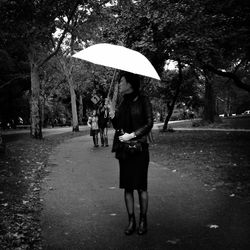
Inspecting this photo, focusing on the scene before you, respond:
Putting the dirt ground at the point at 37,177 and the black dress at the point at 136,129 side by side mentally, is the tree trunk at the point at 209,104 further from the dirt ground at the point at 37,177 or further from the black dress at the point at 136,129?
the black dress at the point at 136,129

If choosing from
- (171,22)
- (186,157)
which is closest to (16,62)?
(171,22)

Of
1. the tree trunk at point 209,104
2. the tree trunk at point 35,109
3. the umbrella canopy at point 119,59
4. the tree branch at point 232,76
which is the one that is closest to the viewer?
the umbrella canopy at point 119,59

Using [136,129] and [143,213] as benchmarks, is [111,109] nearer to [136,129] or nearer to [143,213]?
[136,129]

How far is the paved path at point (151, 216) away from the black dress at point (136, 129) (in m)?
0.72

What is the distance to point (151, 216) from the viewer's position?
18.5ft

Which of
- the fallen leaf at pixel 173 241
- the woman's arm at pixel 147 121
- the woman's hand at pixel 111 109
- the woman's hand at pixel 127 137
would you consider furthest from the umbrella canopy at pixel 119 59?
the fallen leaf at pixel 173 241

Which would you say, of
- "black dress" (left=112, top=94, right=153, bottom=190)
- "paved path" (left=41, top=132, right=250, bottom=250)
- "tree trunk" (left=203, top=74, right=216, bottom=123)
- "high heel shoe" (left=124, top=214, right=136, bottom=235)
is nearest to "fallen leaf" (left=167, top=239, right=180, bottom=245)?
"paved path" (left=41, top=132, right=250, bottom=250)

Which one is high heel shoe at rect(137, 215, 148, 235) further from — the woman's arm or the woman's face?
the woman's face

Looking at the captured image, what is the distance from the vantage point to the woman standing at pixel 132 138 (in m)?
4.78

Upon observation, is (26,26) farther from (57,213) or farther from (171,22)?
(57,213)

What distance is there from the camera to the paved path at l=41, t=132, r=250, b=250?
451 centimetres

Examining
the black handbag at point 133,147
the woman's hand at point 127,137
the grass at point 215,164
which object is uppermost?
the woman's hand at point 127,137

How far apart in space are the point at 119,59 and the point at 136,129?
3.02ft

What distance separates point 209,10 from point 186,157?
5.17 m
